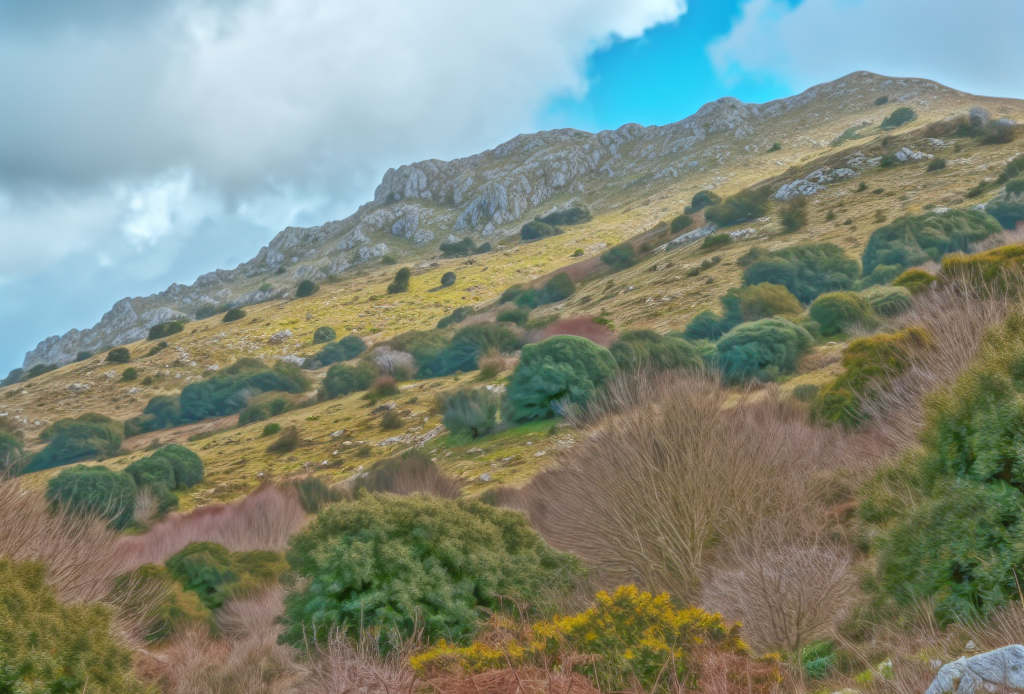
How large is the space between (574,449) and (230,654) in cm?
679

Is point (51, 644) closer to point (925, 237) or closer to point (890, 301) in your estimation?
point (890, 301)

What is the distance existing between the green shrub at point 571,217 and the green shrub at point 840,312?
64788 millimetres

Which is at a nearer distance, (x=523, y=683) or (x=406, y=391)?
(x=523, y=683)

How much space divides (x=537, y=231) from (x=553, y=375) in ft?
210

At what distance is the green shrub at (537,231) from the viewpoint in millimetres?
81250

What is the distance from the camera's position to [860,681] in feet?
15.4

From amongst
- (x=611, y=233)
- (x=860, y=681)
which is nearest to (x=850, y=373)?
(x=860, y=681)

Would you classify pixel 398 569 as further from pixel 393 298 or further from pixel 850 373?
pixel 393 298

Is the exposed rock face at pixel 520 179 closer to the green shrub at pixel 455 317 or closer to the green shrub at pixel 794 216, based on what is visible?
the green shrub at pixel 794 216

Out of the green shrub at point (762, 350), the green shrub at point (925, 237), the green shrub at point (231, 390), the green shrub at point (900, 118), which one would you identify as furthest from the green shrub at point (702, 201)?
the green shrub at point (762, 350)

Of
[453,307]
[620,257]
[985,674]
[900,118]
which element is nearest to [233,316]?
[453,307]

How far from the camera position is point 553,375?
20359 mm

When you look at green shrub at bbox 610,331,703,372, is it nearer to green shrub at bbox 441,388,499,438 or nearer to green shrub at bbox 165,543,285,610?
green shrub at bbox 441,388,499,438

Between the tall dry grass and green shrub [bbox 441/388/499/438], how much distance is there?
35.6 ft
